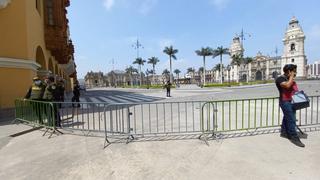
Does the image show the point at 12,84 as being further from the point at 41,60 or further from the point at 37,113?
the point at 41,60

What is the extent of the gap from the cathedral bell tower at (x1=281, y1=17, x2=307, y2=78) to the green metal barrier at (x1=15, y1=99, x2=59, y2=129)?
3895 inches

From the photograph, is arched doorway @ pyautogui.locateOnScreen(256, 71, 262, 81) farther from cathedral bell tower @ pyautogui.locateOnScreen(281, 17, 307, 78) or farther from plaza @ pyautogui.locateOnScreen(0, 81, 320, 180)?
plaza @ pyautogui.locateOnScreen(0, 81, 320, 180)

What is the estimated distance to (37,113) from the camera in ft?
28.9

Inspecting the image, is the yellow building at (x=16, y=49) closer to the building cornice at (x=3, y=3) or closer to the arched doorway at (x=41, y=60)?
the building cornice at (x=3, y=3)

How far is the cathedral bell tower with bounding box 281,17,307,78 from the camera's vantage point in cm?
9169

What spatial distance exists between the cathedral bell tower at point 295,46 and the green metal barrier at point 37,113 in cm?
9894

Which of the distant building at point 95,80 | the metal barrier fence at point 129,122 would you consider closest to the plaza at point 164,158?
the metal barrier fence at point 129,122

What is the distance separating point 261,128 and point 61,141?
18.9 ft

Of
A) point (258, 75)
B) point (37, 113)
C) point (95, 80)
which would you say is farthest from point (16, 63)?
point (95, 80)

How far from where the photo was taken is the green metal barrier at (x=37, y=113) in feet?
26.2

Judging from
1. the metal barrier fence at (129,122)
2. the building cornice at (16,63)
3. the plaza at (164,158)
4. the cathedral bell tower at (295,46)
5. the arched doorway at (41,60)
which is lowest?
the plaza at (164,158)

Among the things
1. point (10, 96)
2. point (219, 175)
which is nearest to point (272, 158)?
point (219, 175)

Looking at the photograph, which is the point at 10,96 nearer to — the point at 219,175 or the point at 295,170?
the point at 219,175

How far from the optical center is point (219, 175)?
439 centimetres
